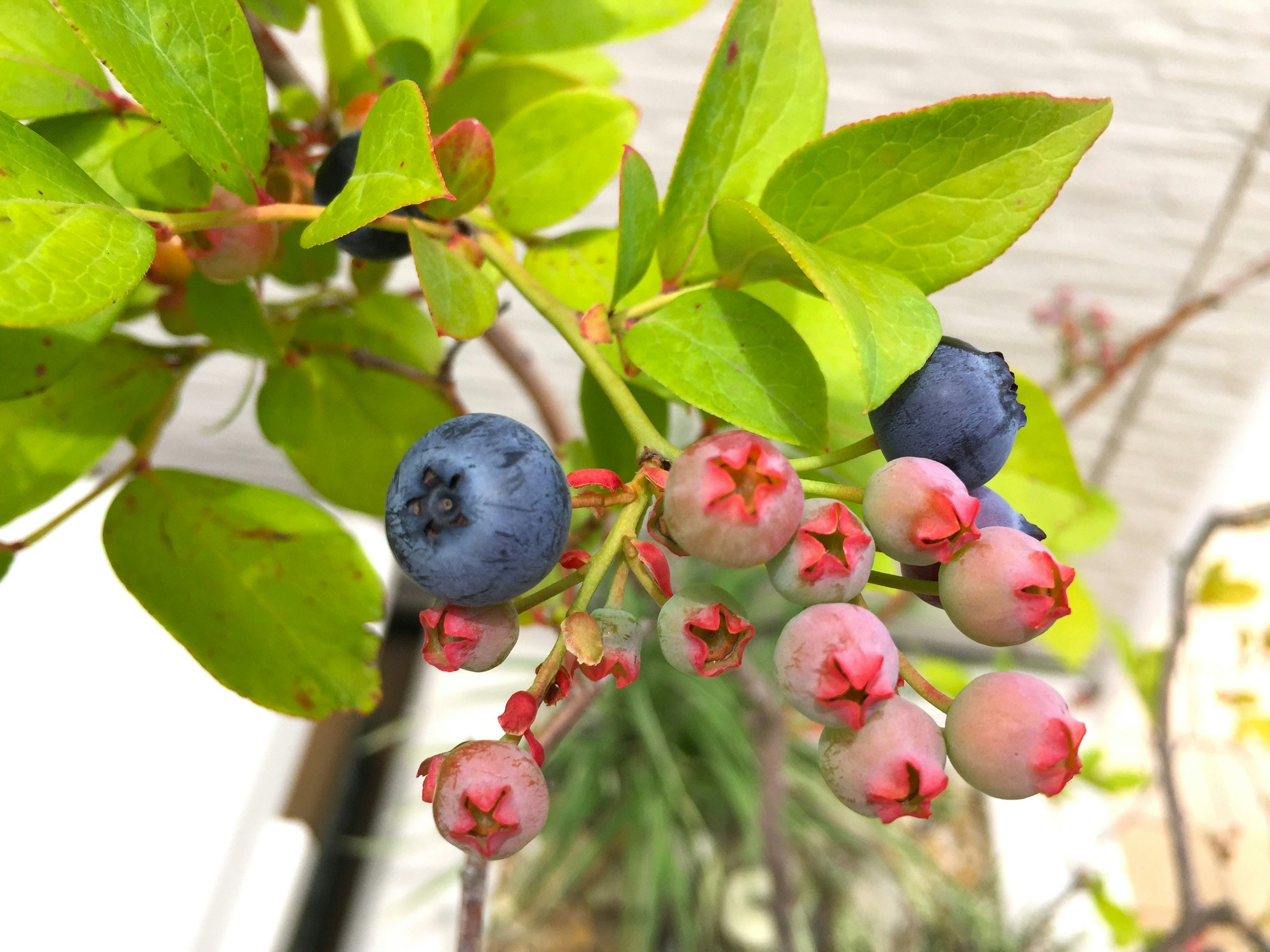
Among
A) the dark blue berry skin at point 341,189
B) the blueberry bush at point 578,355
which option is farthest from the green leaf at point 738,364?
the dark blue berry skin at point 341,189

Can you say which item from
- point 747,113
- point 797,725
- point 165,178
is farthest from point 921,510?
point 797,725

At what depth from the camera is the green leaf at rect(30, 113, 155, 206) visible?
0.28 metres

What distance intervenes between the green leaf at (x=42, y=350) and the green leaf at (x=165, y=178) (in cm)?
4

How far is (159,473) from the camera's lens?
0.33 meters

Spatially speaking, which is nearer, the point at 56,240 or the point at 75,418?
the point at 56,240

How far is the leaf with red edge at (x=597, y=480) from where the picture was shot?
22cm

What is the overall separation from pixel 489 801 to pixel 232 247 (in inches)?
8.0

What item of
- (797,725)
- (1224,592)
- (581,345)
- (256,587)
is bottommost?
(797,725)

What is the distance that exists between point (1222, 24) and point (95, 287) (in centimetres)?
143

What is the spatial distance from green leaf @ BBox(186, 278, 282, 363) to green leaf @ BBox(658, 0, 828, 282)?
149 mm

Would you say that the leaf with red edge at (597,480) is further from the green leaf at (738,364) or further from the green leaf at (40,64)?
the green leaf at (40,64)

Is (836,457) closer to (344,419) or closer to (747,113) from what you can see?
(747,113)

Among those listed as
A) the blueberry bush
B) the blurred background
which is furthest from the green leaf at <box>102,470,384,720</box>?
the blurred background

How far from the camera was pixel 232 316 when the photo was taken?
309mm
